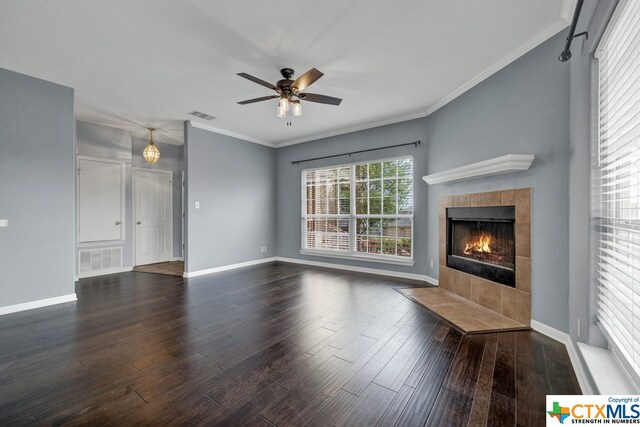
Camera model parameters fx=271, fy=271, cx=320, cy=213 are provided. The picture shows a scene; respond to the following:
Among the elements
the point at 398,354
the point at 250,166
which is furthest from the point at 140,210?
the point at 398,354

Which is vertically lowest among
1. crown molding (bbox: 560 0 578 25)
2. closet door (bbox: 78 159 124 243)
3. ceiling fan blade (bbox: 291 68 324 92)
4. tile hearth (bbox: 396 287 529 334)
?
tile hearth (bbox: 396 287 529 334)

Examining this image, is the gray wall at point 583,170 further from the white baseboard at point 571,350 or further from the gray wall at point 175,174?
the gray wall at point 175,174

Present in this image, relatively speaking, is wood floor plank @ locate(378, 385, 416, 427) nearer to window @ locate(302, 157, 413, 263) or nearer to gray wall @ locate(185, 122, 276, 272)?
window @ locate(302, 157, 413, 263)

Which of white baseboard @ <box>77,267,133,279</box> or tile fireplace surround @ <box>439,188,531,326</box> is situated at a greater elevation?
tile fireplace surround @ <box>439,188,531,326</box>

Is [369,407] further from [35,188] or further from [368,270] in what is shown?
[35,188]

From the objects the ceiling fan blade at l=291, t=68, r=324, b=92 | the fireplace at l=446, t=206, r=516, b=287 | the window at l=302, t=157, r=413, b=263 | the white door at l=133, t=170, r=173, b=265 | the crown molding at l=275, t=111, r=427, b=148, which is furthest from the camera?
the white door at l=133, t=170, r=173, b=265

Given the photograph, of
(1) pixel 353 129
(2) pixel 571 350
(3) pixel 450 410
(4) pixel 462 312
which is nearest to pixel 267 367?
(3) pixel 450 410

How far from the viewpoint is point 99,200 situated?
5.27m

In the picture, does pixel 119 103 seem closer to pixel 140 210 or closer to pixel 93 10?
pixel 93 10

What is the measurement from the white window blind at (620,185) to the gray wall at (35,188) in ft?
17.5

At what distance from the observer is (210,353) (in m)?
2.23

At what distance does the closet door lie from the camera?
5.05 metres

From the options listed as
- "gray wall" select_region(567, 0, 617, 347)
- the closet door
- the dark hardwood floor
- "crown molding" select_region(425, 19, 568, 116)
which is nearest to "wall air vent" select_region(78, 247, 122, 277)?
the closet door

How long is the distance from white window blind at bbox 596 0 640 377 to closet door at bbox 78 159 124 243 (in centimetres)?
696
